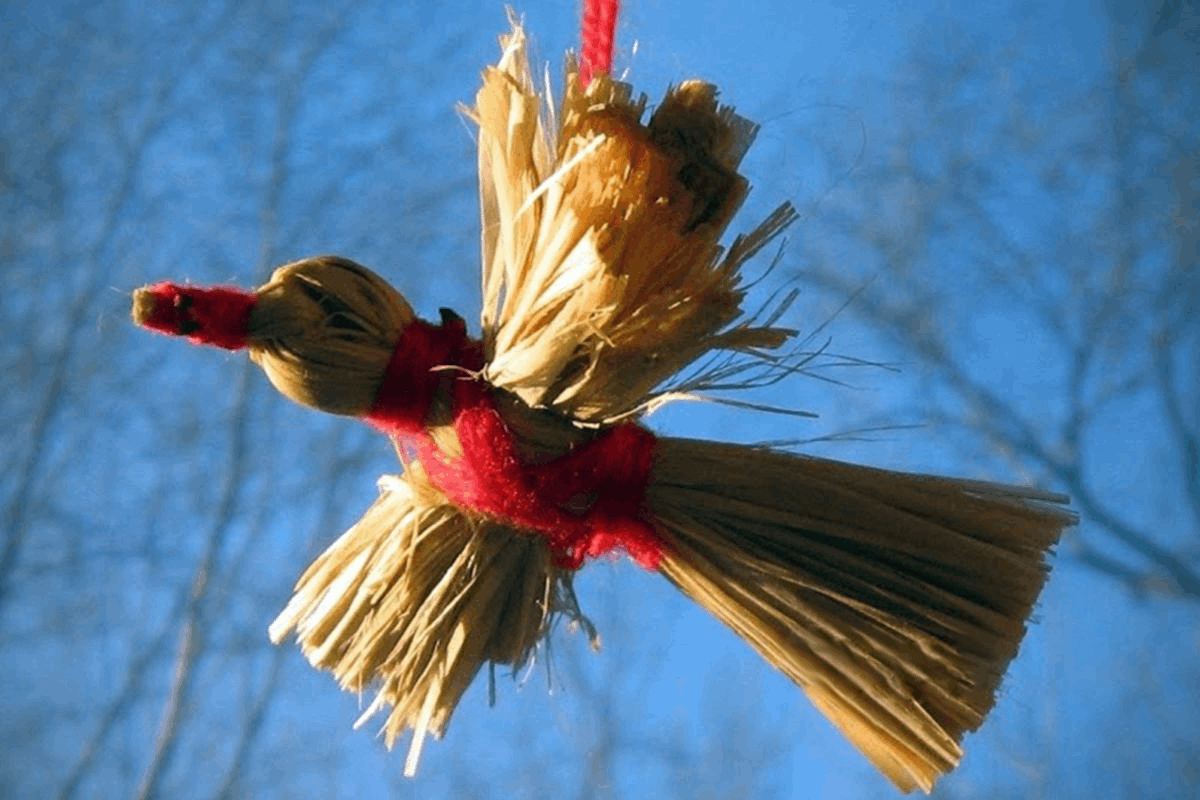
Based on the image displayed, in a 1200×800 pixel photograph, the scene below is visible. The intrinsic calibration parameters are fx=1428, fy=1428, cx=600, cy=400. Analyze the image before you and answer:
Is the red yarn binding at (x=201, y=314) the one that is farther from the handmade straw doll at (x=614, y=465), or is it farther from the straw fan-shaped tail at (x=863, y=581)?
the straw fan-shaped tail at (x=863, y=581)

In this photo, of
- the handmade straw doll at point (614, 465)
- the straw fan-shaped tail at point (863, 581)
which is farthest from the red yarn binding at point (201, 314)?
the straw fan-shaped tail at point (863, 581)

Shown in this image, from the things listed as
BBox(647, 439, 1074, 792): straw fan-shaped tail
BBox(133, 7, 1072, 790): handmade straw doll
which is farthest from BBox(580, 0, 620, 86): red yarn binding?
BBox(647, 439, 1074, 792): straw fan-shaped tail

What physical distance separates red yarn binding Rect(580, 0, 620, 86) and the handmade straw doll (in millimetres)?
30

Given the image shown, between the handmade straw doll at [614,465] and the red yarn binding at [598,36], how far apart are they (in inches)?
1.2

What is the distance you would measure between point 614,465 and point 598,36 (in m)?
0.16

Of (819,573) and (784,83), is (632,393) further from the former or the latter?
(784,83)

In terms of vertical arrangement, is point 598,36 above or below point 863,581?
above

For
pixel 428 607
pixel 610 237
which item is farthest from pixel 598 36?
pixel 428 607

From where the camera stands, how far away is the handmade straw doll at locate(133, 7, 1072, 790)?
0.47 meters

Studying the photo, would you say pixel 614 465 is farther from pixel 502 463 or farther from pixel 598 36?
pixel 598 36

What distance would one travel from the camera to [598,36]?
0.54m

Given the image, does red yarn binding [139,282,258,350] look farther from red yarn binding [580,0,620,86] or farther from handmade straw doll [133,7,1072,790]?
red yarn binding [580,0,620,86]

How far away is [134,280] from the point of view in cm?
119

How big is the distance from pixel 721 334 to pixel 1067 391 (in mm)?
839
